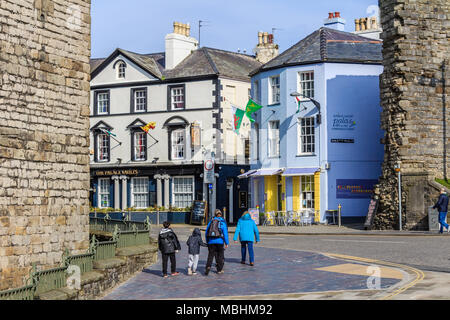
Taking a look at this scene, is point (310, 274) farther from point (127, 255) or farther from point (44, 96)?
point (44, 96)

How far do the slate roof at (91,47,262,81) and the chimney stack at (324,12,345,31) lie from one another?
5928mm

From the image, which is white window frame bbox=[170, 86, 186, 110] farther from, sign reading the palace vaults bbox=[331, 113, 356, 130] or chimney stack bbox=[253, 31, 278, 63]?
sign reading the palace vaults bbox=[331, 113, 356, 130]

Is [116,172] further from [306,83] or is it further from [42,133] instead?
[42,133]

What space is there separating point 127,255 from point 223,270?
2.54 metres

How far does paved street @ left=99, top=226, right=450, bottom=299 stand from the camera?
13766 millimetres

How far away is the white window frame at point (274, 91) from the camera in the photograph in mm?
40062

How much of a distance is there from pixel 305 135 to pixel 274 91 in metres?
3.56

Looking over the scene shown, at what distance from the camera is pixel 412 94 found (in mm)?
30531

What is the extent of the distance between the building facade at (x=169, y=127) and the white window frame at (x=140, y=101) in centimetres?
7

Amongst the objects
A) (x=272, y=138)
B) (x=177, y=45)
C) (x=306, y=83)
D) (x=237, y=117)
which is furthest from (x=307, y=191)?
(x=177, y=45)

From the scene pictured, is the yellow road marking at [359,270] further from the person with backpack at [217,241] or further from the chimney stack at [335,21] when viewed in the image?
the chimney stack at [335,21]

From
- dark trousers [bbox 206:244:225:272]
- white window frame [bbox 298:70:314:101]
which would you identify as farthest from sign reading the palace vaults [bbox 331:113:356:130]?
dark trousers [bbox 206:244:225:272]

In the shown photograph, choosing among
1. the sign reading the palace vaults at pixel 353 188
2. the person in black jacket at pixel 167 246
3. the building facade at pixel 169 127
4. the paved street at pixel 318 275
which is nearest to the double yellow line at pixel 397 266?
the paved street at pixel 318 275
